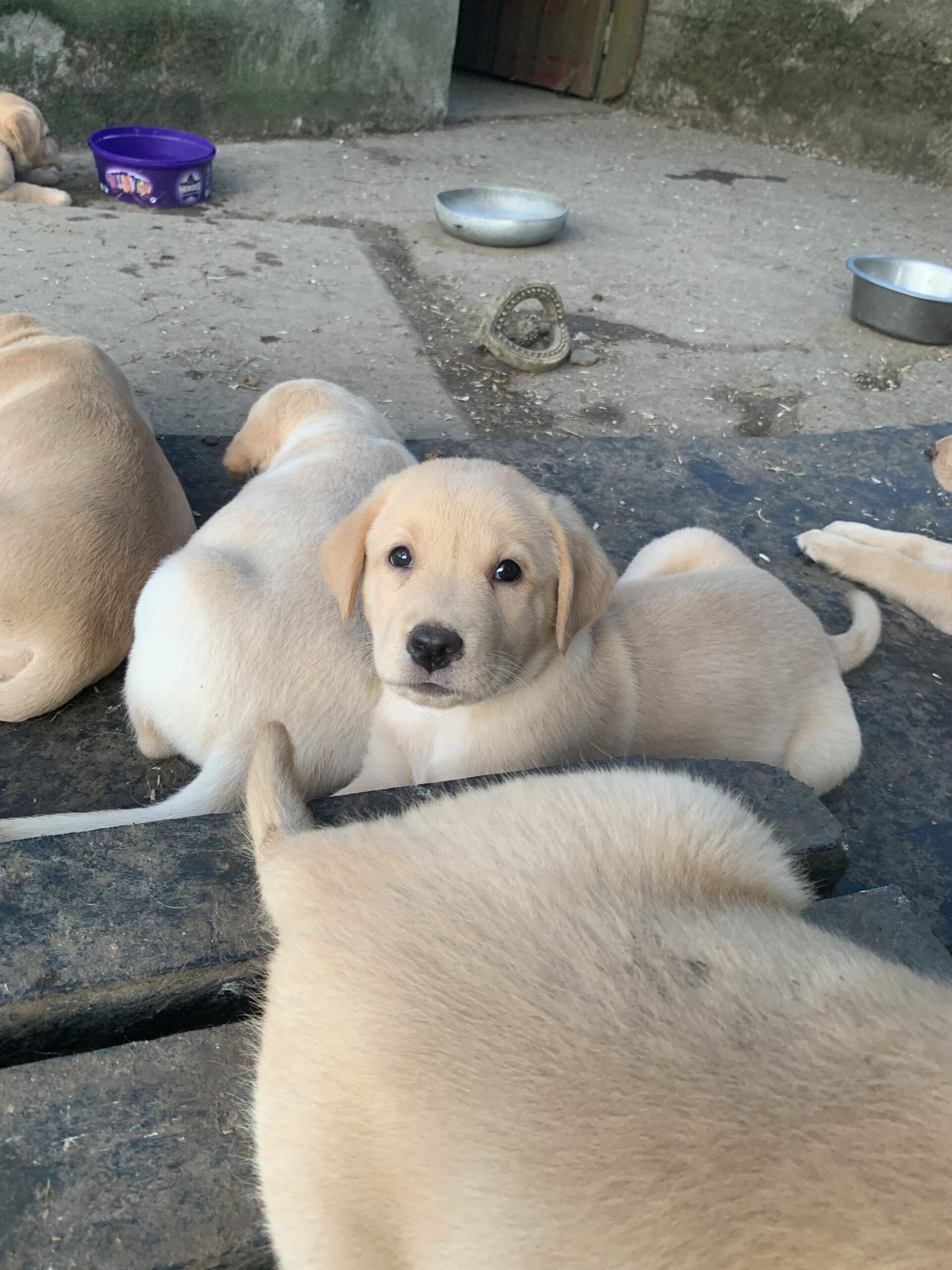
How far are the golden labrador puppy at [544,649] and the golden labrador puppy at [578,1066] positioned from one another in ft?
2.44

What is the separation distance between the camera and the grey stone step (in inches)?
54.2

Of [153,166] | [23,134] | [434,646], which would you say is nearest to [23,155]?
[23,134]

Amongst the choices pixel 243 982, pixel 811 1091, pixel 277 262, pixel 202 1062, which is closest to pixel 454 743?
pixel 243 982

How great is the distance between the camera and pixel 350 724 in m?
2.56

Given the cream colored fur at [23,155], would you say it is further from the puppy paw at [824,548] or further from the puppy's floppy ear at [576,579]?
the puppy's floppy ear at [576,579]

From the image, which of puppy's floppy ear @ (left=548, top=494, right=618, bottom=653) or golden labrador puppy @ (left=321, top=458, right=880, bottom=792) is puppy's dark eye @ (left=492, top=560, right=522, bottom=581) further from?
puppy's floppy ear @ (left=548, top=494, right=618, bottom=653)

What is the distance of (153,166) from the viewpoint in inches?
268

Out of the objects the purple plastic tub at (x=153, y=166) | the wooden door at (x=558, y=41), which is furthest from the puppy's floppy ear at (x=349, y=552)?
the wooden door at (x=558, y=41)

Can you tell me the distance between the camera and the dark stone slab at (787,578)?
2.70 meters

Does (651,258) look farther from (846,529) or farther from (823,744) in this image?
(823,744)

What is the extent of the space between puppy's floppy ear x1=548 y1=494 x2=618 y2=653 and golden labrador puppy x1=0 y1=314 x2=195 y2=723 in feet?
3.97

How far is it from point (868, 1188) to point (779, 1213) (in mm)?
87

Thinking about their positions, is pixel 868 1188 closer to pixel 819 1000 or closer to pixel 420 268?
pixel 819 1000

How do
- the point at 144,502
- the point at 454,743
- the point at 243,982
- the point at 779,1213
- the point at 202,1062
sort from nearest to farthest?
the point at 779,1213, the point at 202,1062, the point at 243,982, the point at 454,743, the point at 144,502
